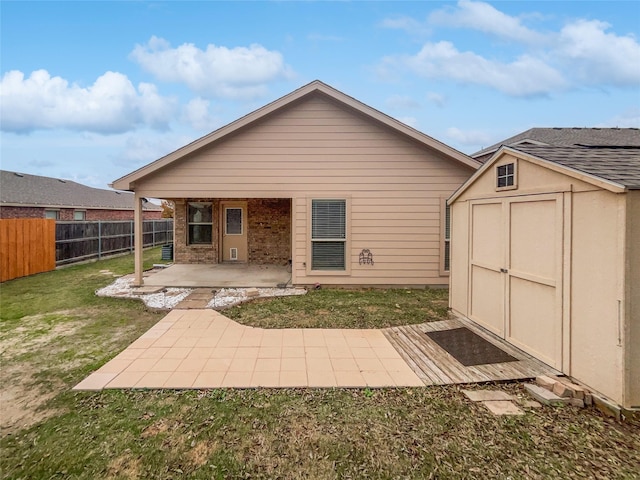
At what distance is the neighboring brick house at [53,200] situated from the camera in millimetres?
17516

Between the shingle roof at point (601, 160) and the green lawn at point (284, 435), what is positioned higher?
the shingle roof at point (601, 160)

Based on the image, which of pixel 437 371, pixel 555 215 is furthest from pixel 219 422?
pixel 555 215

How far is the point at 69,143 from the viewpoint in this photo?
22656 mm

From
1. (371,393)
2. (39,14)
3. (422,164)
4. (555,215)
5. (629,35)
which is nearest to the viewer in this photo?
(371,393)

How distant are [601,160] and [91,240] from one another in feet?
52.5

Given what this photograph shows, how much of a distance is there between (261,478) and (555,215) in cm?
399

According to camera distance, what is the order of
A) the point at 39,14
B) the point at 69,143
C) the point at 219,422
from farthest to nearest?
the point at 69,143 < the point at 39,14 < the point at 219,422

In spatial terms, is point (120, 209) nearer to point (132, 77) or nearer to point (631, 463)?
point (132, 77)

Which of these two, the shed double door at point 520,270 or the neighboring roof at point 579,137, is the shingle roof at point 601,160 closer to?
the shed double door at point 520,270

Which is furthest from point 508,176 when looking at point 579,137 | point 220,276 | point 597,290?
point 579,137

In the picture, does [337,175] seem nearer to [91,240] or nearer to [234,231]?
[234,231]

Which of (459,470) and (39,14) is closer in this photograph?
(459,470)

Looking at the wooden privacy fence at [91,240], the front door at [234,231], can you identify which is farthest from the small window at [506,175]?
the wooden privacy fence at [91,240]

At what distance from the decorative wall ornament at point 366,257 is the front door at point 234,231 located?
502cm
